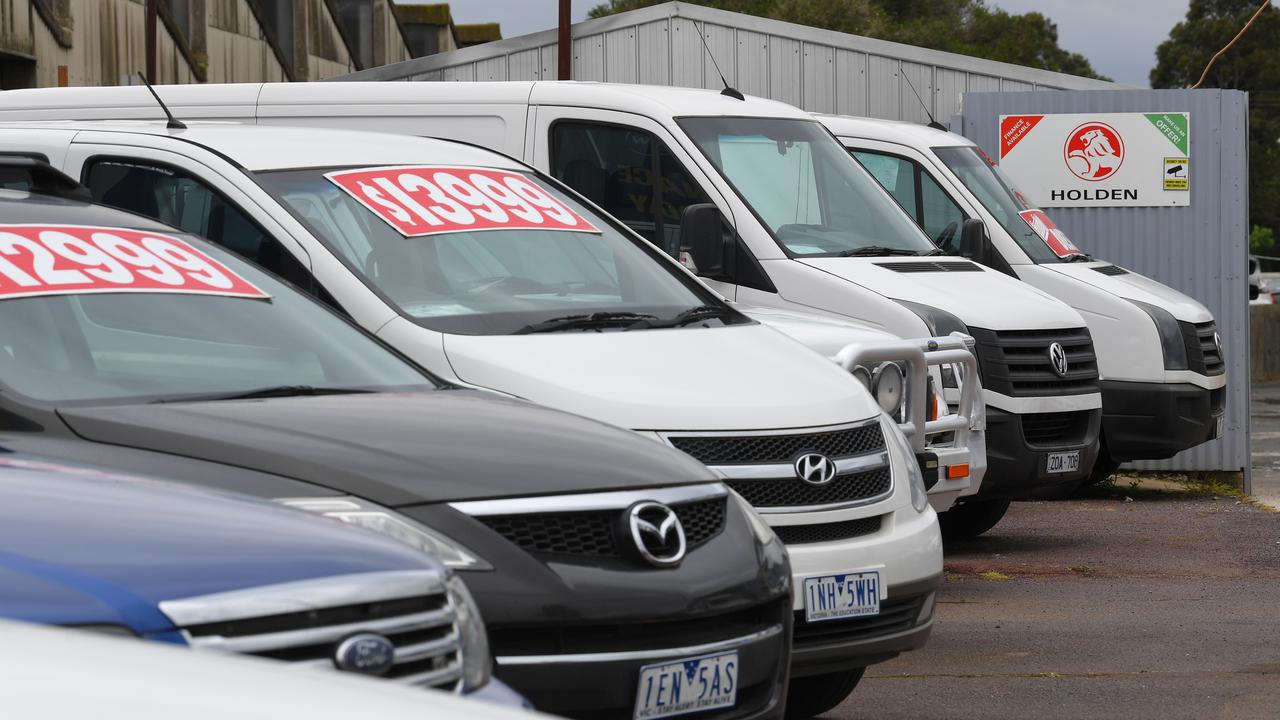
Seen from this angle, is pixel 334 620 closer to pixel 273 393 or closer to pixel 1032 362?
pixel 273 393

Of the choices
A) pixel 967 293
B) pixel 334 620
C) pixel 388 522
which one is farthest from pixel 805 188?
pixel 334 620

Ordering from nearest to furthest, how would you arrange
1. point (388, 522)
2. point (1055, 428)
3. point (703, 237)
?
point (388, 522), point (703, 237), point (1055, 428)

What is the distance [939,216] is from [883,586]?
7.12 metres

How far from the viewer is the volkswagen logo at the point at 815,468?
18.4ft

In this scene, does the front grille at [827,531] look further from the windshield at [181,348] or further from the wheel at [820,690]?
the windshield at [181,348]

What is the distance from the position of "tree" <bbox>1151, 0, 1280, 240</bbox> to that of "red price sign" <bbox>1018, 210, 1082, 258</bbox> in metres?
73.9

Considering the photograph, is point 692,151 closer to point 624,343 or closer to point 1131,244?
point 624,343

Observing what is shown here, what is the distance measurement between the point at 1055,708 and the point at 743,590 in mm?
2541

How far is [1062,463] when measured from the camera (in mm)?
10414

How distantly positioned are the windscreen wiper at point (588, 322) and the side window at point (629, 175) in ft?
10.1

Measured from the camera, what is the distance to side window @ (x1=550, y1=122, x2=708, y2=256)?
9289 millimetres

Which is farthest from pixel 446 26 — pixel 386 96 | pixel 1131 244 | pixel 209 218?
pixel 209 218

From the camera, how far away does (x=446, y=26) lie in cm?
4791

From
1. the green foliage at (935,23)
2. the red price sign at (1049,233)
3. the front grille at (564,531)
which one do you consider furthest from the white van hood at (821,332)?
the green foliage at (935,23)
